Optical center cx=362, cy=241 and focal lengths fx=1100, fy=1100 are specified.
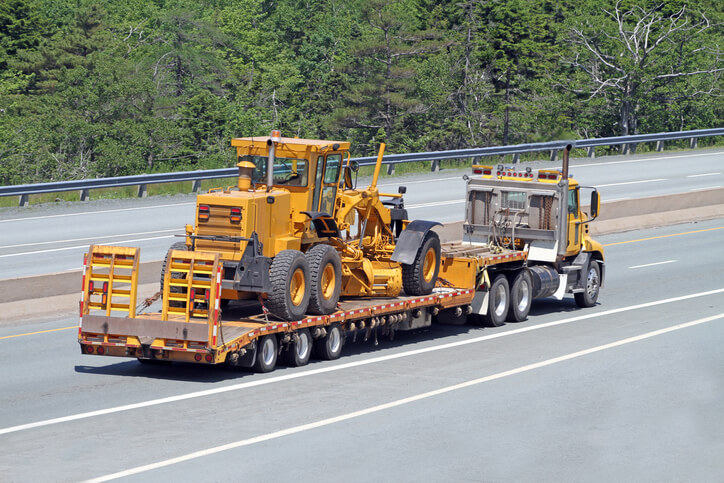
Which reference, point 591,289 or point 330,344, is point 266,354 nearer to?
point 330,344

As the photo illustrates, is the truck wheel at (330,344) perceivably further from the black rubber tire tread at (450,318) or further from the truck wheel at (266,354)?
the black rubber tire tread at (450,318)

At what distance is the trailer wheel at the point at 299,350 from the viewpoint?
1554 cm

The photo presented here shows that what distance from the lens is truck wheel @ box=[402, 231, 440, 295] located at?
1800cm

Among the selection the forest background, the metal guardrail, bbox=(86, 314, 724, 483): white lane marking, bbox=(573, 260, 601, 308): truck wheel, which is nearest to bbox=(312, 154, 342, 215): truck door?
bbox=(86, 314, 724, 483): white lane marking

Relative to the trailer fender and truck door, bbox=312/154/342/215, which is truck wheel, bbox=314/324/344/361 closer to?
truck door, bbox=312/154/342/215

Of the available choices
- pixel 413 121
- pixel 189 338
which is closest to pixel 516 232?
pixel 189 338

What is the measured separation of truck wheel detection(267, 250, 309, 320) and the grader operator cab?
1 cm

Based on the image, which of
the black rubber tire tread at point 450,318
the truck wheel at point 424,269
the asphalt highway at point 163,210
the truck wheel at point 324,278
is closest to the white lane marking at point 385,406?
the truck wheel at point 324,278

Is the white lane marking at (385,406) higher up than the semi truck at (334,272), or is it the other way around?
the semi truck at (334,272)

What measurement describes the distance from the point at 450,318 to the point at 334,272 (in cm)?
392

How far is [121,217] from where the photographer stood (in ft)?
104

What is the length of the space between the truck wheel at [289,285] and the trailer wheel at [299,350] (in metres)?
0.33

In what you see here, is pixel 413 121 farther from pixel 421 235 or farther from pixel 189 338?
pixel 189 338

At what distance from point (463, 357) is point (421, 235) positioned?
2.35 metres
